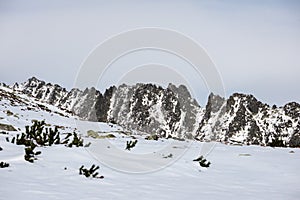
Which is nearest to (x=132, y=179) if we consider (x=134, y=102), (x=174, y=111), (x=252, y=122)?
(x=134, y=102)

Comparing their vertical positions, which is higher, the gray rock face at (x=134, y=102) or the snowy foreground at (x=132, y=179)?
the gray rock face at (x=134, y=102)

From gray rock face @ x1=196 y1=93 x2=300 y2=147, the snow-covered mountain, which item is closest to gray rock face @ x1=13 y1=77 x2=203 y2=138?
the snow-covered mountain

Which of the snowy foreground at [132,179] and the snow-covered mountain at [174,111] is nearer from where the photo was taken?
the snowy foreground at [132,179]

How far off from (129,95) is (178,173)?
89.6m

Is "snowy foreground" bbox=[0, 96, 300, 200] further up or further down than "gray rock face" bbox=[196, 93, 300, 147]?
further down

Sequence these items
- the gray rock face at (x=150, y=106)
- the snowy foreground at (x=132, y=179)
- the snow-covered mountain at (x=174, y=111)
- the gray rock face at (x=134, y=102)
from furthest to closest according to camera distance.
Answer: the gray rock face at (x=150, y=106) → the gray rock face at (x=134, y=102) → the snow-covered mountain at (x=174, y=111) → the snowy foreground at (x=132, y=179)

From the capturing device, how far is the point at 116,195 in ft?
16.5

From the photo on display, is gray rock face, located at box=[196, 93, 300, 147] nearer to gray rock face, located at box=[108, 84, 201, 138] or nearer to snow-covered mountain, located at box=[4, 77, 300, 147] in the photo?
snow-covered mountain, located at box=[4, 77, 300, 147]

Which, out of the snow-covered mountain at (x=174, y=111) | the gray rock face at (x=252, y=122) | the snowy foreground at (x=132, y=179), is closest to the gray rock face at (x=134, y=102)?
the snow-covered mountain at (x=174, y=111)

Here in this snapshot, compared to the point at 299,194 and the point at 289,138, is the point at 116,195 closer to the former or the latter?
the point at 299,194

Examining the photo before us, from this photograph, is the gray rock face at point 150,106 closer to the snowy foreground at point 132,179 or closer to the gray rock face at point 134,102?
the gray rock face at point 134,102

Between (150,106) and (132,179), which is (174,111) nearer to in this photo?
(150,106)

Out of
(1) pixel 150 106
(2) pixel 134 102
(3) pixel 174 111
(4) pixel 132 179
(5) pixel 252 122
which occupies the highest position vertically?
(2) pixel 134 102

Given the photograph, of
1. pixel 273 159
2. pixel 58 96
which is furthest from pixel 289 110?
pixel 273 159
